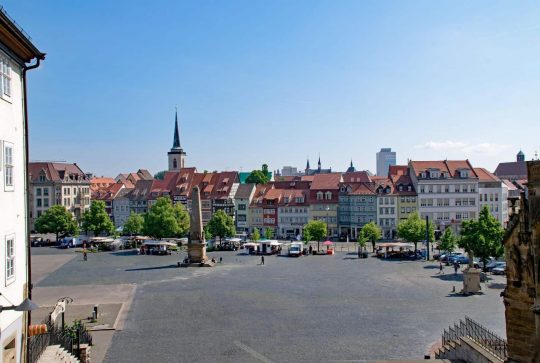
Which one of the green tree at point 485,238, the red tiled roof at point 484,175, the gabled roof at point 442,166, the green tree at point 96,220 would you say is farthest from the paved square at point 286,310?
the red tiled roof at point 484,175

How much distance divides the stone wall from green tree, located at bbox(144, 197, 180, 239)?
59028mm

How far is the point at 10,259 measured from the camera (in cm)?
1328

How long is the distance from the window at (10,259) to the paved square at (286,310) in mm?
9134

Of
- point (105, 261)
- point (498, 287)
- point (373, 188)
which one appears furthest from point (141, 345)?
point (373, 188)

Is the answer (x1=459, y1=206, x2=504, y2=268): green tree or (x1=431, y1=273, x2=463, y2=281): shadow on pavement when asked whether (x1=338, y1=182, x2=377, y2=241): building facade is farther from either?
(x1=431, y1=273, x2=463, y2=281): shadow on pavement

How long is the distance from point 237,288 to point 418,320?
14.4 metres

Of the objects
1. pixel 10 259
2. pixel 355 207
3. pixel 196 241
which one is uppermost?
pixel 10 259

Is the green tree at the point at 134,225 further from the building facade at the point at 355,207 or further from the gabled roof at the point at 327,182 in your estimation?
the building facade at the point at 355,207

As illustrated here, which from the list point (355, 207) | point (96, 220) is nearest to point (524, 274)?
point (355, 207)

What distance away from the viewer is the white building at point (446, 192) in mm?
79250

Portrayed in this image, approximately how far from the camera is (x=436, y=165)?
264 ft

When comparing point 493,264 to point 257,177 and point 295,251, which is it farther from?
point 257,177

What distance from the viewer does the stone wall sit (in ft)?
43.8

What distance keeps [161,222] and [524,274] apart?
60289 millimetres
